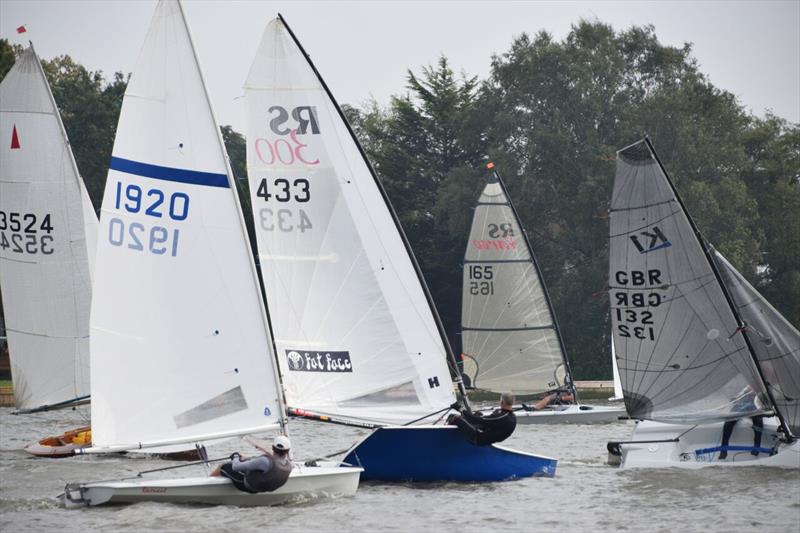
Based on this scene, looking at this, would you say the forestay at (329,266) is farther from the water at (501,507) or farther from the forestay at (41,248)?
the forestay at (41,248)

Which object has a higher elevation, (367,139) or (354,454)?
(367,139)

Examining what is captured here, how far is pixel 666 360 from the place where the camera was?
63.3 feet

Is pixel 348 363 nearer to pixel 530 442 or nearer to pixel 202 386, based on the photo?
pixel 202 386

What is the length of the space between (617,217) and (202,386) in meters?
7.60

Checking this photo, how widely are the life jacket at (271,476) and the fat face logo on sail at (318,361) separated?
2.28 meters

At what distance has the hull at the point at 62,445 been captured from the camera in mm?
20750

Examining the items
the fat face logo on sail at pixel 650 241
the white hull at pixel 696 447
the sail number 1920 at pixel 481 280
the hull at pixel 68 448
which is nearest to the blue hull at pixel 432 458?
the white hull at pixel 696 447

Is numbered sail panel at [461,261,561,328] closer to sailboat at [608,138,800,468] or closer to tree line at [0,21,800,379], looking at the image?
sailboat at [608,138,800,468]

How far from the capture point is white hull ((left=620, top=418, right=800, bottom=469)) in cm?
1831

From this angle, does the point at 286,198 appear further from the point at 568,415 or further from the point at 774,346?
the point at 568,415

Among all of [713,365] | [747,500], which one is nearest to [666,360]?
[713,365]

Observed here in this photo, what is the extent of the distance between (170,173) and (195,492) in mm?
3667

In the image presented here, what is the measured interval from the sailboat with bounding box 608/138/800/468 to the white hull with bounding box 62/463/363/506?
5750 mm

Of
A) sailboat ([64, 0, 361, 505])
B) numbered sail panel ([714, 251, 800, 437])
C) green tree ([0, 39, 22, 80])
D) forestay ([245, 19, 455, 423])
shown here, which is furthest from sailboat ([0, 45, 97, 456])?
green tree ([0, 39, 22, 80])
